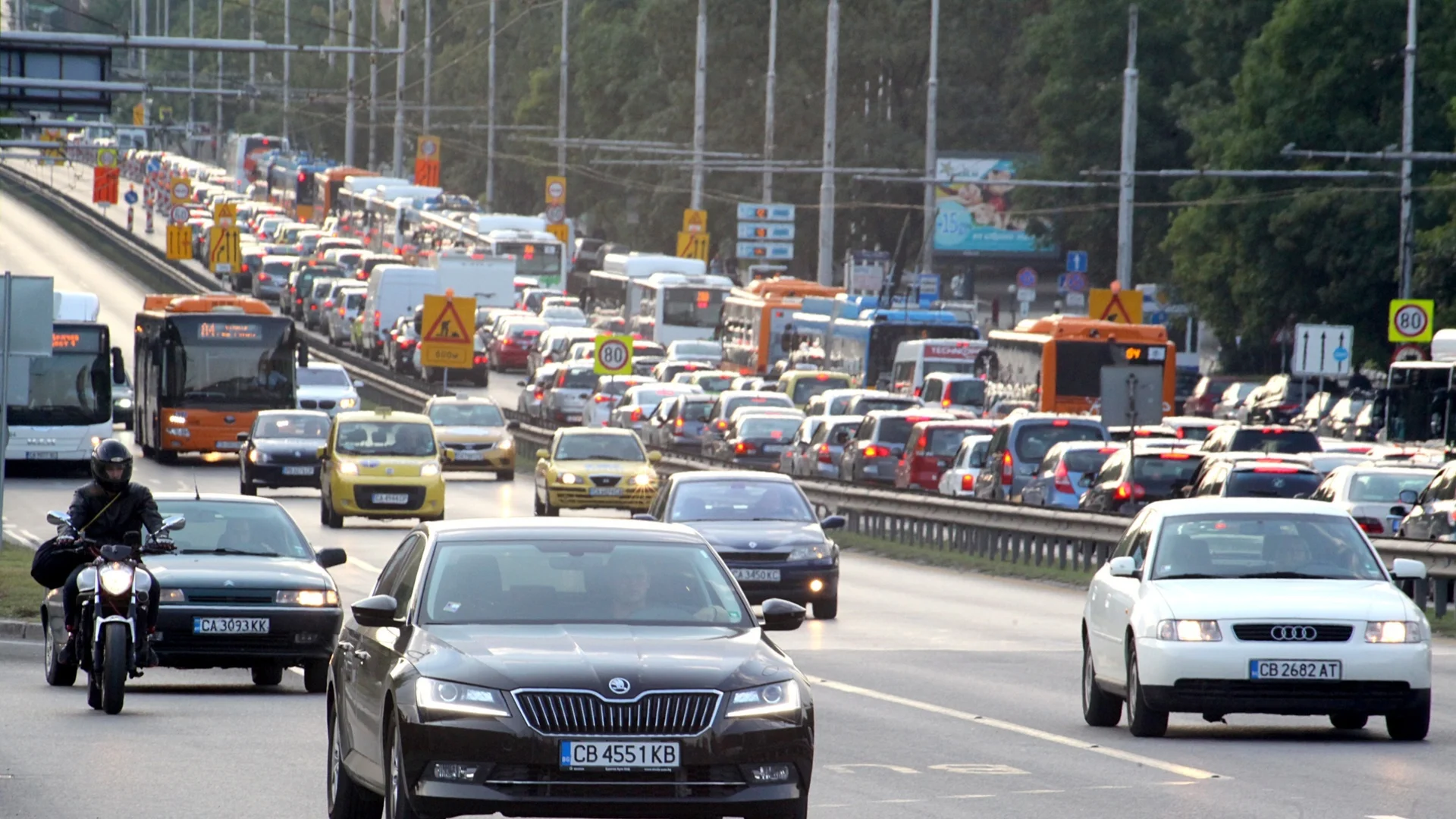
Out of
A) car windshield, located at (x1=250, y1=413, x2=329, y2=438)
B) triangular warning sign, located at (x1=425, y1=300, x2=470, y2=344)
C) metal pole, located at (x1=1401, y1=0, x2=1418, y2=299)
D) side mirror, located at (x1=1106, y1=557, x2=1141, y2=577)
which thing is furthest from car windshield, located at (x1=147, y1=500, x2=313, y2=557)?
triangular warning sign, located at (x1=425, y1=300, x2=470, y2=344)

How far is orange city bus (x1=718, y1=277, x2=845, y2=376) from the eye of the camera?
77375mm

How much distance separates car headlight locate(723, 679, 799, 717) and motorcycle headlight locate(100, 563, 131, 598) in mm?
7073

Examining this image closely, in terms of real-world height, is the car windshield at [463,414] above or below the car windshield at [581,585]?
below

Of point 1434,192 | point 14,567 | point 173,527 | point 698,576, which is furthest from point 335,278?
point 698,576

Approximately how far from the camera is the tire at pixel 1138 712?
15.1 meters

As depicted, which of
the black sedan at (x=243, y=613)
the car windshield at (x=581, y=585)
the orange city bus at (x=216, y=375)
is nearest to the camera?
the car windshield at (x=581, y=585)

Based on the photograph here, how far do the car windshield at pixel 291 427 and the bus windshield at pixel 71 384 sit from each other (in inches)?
199

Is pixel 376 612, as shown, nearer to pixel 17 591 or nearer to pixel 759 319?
pixel 17 591

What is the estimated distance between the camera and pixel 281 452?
43.1 m

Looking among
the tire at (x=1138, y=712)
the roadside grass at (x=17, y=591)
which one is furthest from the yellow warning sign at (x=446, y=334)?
the tire at (x=1138, y=712)

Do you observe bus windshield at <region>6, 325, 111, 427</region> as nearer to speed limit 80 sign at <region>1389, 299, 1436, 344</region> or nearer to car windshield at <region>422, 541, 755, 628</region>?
speed limit 80 sign at <region>1389, 299, 1436, 344</region>

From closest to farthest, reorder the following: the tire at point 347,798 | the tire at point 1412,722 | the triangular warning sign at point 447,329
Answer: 1. the tire at point 347,798
2. the tire at point 1412,722
3. the triangular warning sign at point 447,329

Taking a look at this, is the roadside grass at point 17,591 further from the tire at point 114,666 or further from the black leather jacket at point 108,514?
the tire at point 114,666

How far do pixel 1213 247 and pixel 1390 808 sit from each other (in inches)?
2306
